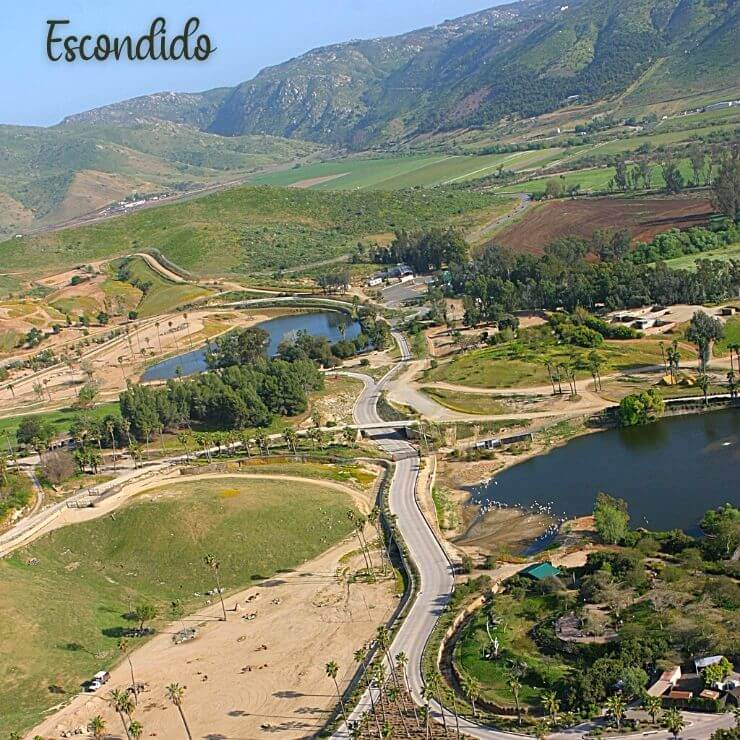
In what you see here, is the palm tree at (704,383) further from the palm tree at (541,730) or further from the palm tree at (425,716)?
the palm tree at (425,716)

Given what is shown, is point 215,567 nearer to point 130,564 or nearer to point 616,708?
point 130,564

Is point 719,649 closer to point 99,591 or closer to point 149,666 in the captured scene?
point 149,666

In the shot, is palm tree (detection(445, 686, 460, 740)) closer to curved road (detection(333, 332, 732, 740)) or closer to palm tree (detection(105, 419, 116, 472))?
curved road (detection(333, 332, 732, 740))

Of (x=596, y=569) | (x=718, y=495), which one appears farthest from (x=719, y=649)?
(x=718, y=495)

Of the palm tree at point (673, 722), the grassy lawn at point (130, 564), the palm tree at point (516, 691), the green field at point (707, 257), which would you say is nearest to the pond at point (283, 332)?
the green field at point (707, 257)

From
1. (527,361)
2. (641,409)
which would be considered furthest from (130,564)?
(527,361)
